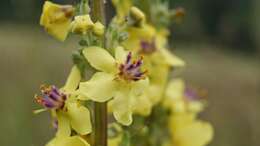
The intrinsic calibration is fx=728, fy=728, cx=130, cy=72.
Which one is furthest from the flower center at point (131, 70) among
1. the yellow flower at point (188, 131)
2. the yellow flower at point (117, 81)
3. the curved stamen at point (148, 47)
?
the yellow flower at point (188, 131)

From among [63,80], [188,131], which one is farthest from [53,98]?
[63,80]

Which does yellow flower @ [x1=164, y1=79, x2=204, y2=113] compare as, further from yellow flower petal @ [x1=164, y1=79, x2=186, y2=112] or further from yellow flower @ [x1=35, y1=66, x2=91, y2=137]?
yellow flower @ [x1=35, y1=66, x2=91, y2=137]

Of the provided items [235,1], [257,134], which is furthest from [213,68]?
[257,134]

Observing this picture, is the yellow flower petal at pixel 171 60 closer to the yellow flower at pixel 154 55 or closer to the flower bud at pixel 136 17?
the yellow flower at pixel 154 55

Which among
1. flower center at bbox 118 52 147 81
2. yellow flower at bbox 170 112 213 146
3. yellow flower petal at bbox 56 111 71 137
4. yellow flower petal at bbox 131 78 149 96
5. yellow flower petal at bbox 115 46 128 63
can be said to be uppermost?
yellow flower petal at bbox 115 46 128 63

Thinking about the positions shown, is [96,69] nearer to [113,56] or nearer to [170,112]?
[113,56]

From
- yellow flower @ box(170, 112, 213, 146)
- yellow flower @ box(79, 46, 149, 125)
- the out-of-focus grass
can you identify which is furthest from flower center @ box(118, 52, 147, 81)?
the out-of-focus grass

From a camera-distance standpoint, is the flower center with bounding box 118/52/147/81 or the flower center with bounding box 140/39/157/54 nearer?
the flower center with bounding box 118/52/147/81
